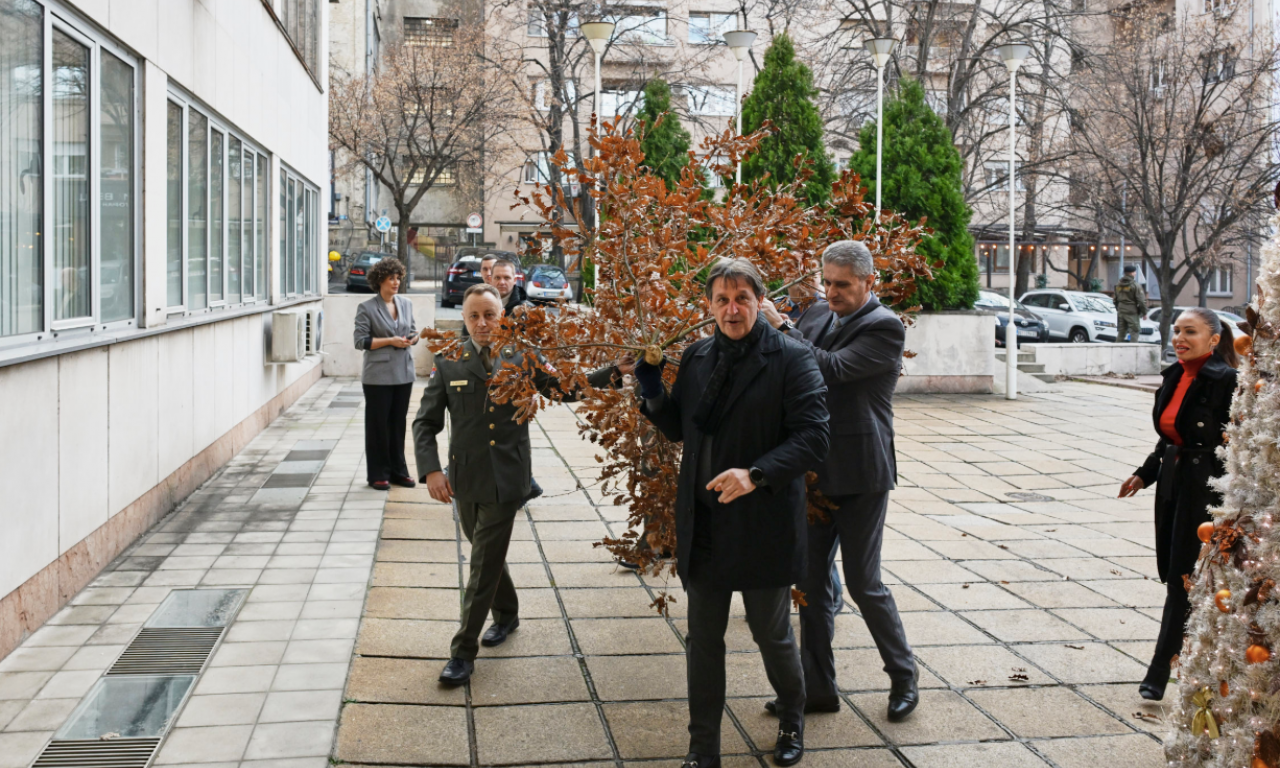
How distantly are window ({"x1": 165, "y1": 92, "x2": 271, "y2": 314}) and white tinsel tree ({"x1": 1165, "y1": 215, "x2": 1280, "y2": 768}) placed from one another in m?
7.46

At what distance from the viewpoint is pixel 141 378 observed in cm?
785

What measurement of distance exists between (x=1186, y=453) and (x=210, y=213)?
28.2 ft

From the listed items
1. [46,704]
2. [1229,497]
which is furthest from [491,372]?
[1229,497]

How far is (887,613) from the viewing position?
4.96 meters

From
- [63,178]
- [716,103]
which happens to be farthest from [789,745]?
[716,103]

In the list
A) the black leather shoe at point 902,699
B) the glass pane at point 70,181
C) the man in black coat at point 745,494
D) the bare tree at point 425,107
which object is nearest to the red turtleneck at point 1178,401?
the black leather shoe at point 902,699

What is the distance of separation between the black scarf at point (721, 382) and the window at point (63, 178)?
11.4 feet

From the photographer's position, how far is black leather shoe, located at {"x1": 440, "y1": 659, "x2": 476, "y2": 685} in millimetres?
5164

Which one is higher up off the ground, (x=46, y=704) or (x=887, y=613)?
(x=887, y=613)

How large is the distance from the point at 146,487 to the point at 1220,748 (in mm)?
6587

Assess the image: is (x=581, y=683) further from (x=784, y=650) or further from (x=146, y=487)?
(x=146, y=487)

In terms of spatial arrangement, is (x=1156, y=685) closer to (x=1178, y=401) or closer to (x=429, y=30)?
(x=1178, y=401)

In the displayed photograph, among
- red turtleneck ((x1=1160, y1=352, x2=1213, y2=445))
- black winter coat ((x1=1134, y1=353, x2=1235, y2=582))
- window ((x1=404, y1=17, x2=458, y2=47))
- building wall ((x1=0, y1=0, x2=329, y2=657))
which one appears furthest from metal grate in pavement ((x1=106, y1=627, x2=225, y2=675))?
window ((x1=404, y1=17, x2=458, y2=47))

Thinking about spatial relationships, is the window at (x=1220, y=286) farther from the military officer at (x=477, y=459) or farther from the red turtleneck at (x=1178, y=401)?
the military officer at (x=477, y=459)
